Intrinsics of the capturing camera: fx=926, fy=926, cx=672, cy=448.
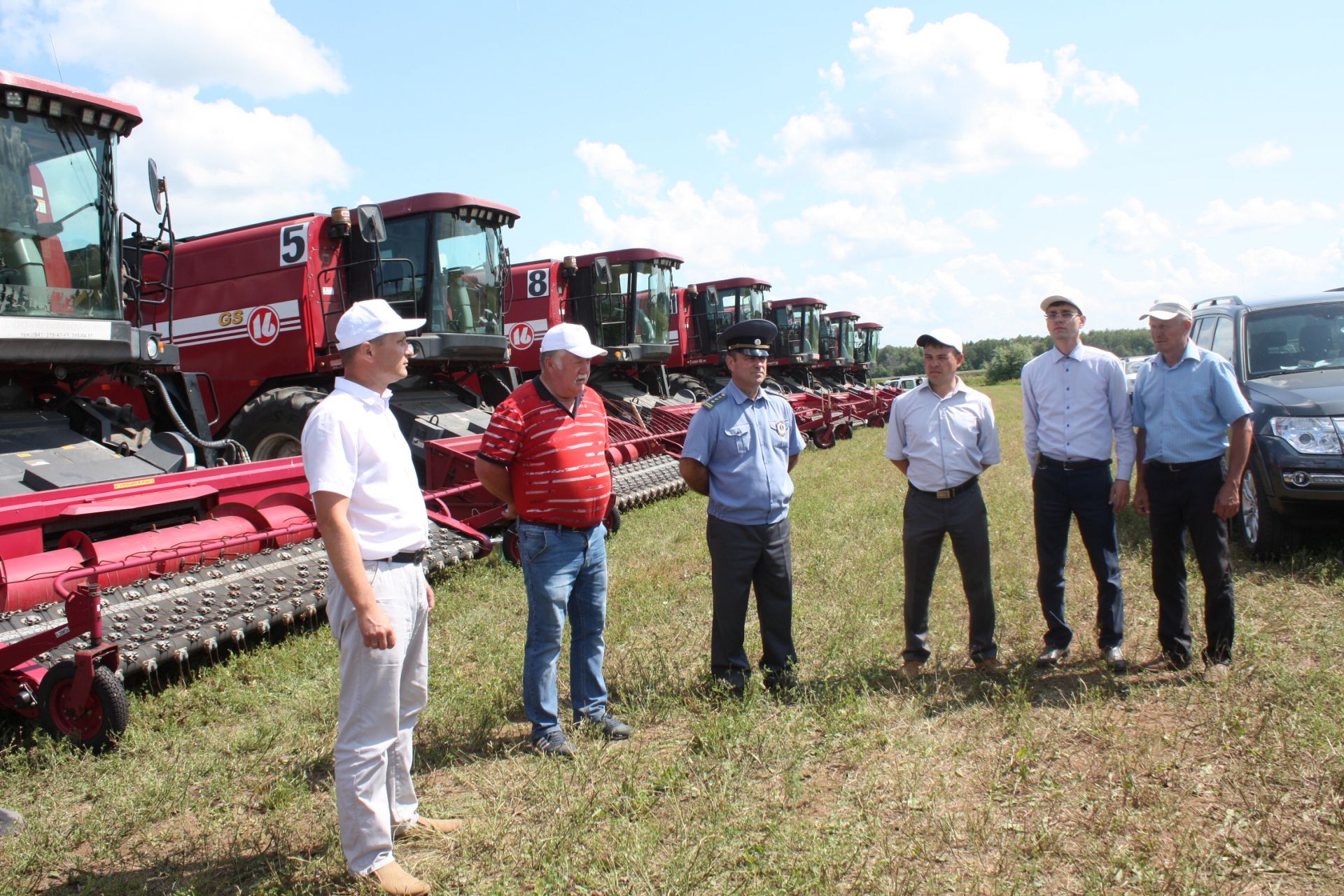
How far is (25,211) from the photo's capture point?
592cm

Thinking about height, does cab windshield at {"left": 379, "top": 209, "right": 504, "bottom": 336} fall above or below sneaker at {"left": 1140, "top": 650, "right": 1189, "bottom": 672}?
above

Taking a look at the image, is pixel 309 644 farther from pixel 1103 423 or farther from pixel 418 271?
pixel 418 271

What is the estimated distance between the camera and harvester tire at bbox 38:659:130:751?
3.89 metres

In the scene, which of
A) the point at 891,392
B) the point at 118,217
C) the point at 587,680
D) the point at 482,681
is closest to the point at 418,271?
the point at 118,217

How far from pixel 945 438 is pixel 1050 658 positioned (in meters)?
1.20

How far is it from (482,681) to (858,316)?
27.1 m

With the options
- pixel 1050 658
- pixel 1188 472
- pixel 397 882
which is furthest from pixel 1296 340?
pixel 397 882

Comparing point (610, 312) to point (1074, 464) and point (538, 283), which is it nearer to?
point (538, 283)

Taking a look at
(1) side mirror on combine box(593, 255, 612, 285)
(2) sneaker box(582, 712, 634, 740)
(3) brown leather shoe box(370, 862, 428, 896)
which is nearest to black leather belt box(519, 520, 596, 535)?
(2) sneaker box(582, 712, 634, 740)

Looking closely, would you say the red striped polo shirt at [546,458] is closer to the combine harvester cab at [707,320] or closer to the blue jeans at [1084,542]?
the blue jeans at [1084,542]

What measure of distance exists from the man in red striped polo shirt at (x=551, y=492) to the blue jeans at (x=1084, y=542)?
2.24 meters

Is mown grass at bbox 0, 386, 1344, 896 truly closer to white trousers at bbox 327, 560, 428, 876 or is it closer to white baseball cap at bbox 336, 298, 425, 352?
white trousers at bbox 327, 560, 428, 876

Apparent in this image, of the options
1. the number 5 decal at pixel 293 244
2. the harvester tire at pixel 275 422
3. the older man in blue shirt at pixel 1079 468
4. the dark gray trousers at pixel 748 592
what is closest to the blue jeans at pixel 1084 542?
the older man in blue shirt at pixel 1079 468

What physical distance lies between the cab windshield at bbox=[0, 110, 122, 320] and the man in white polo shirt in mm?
4363
